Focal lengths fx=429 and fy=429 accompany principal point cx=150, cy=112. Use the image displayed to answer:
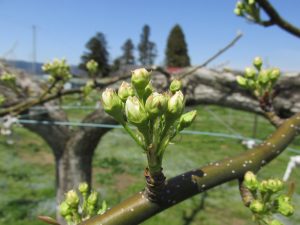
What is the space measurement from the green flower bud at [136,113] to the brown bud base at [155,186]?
85 mm

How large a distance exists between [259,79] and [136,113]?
0.84 metres

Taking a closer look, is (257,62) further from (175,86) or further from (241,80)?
(175,86)

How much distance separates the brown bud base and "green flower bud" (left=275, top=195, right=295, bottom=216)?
1.09ft

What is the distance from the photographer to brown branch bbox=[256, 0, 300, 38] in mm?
1519

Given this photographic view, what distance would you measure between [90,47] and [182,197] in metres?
34.3

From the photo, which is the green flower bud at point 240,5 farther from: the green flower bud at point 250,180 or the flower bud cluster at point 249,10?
the green flower bud at point 250,180

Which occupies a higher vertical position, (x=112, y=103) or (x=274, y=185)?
(x=112, y=103)

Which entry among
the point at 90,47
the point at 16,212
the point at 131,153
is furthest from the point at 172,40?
the point at 16,212

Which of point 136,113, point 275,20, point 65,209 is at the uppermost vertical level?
point 275,20

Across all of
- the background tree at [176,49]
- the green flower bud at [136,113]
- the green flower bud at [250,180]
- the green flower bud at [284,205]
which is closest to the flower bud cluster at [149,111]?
the green flower bud at [136,113]

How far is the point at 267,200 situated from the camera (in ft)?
2.76

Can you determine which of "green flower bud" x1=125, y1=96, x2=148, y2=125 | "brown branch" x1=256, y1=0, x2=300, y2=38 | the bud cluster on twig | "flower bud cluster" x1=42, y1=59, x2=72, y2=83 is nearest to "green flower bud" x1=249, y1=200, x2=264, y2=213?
"green flower bud" x1=125, y1=96, x2=148, y2=125

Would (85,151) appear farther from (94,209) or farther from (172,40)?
(172,40)

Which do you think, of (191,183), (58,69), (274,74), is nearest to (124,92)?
(191,183)
